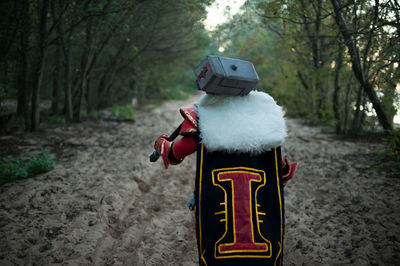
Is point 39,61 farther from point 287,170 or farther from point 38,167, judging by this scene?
point 287,170

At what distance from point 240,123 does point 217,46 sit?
8433mm

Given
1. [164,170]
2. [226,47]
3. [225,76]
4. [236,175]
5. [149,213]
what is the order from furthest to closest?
[226,47]
[164,170]
[149,213]
[236,175]
[225,76]

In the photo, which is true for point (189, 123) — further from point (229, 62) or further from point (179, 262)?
point (179, 262)

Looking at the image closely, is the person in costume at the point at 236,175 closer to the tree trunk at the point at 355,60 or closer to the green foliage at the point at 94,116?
the tree trunk at the point at 355,60

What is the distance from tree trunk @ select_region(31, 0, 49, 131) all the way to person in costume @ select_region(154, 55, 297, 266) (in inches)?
239

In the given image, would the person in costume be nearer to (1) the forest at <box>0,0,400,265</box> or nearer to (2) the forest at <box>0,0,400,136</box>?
(1) the forest at <box>0,0,400,265</box>

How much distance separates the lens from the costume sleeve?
194 centimetres

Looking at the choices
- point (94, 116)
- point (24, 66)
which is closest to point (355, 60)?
point (24, 66)

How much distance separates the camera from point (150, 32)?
10.2 metres

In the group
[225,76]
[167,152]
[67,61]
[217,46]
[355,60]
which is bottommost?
[167,152]

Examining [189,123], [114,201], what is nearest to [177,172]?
[114,201]

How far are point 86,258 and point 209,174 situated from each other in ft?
5.58

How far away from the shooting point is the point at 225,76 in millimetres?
1702

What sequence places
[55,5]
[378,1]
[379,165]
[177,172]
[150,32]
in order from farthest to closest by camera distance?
[150,32]
[55,5]
[177,172]
[379,165]
[378,1]
